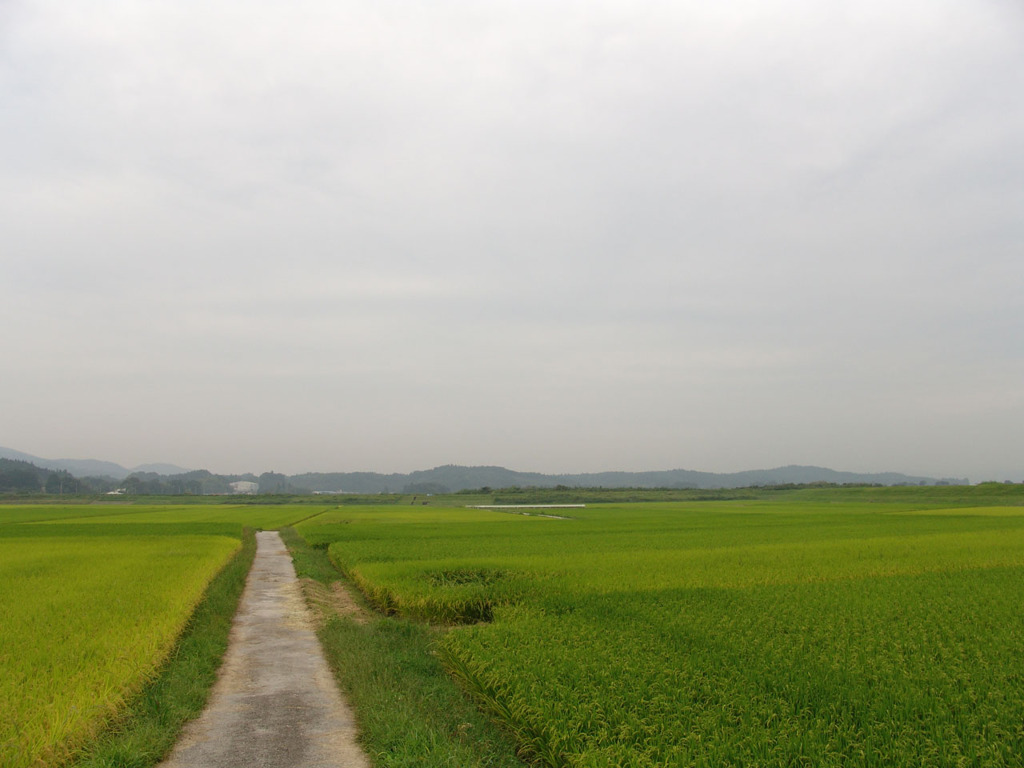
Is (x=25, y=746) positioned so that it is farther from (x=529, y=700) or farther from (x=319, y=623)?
(x=319, y=623)

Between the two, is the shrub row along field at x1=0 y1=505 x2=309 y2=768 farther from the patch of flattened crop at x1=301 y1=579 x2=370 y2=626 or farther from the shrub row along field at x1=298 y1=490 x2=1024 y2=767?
the shrub row along field at x1=298 y1=490 x2=1024 y2=767

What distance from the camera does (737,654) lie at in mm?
8320

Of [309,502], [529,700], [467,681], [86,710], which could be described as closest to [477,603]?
[467,681]

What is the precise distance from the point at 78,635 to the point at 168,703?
2.36 m

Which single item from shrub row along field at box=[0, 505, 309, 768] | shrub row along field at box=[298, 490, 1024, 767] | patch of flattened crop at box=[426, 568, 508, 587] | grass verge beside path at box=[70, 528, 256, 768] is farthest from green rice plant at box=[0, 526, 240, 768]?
patch of flattened crop at box=[426, 568, 508, 587]

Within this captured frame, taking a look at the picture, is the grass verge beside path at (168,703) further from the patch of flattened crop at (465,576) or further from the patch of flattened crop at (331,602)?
the patch of flattened crop at (465,576)

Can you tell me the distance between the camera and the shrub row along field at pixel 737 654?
5641 millimetres

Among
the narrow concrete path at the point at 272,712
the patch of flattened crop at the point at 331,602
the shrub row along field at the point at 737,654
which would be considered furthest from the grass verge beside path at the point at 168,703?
the shrub row along field at the point at 737,654

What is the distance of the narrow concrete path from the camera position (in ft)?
21.7

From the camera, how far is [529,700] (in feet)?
22.3

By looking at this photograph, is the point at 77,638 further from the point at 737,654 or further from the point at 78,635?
the point at 737,654

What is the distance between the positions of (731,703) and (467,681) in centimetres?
367

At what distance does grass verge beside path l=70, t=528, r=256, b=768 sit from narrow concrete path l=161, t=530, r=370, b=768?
0.16 m

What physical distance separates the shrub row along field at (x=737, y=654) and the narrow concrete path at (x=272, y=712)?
1.82 m
